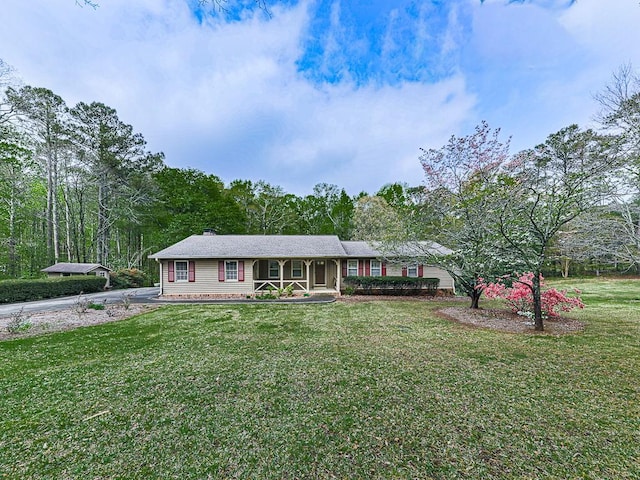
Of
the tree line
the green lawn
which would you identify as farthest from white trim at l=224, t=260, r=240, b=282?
the tree line

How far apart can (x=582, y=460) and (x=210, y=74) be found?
1441 cm

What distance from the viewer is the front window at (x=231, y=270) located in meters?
14.6

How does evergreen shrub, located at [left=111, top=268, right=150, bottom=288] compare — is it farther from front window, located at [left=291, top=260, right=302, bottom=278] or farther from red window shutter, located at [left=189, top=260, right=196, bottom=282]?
front window, located at [left=291, top=260, right=302, bottom=278]

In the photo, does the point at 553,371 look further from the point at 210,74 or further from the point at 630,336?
the point at 210,74

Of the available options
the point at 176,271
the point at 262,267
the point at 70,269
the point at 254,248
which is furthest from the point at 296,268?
the point at 70,269

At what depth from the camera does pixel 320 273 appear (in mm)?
17125

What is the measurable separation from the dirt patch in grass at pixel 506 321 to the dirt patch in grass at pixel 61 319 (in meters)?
11.6

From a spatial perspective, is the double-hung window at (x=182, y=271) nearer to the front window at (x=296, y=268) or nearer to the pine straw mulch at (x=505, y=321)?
the front window at (x=296, y=268)

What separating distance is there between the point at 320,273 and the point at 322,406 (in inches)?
536

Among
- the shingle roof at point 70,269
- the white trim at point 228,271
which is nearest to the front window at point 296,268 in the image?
the white trim at point 228,271

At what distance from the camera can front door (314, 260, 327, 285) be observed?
55.8ft

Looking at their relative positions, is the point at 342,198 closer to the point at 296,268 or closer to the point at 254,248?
the point at 296,268

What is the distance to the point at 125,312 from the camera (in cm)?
1007

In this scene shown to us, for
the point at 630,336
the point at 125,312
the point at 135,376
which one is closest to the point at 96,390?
the point at 135,376
